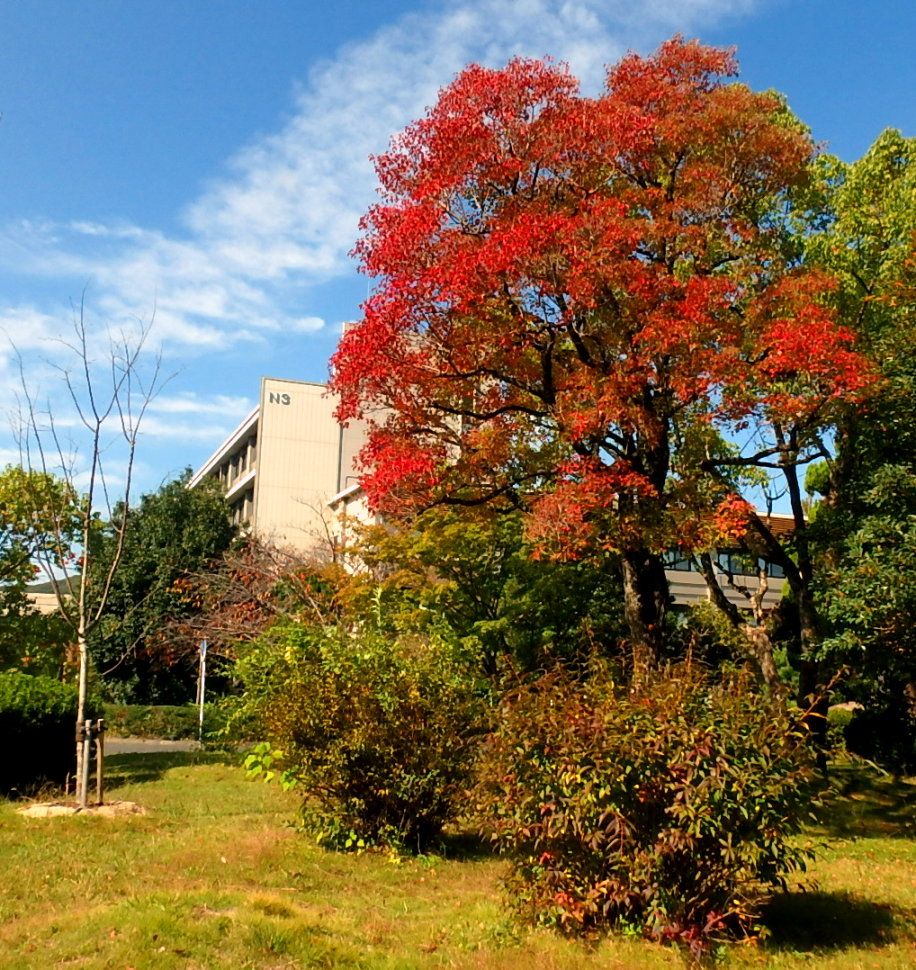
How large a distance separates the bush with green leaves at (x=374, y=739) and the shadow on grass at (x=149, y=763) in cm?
586

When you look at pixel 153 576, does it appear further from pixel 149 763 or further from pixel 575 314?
pixel 575 314

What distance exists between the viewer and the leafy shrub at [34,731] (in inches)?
474

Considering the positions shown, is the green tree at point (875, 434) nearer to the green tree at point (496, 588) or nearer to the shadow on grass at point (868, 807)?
the shadow on grass at point (868, 807)

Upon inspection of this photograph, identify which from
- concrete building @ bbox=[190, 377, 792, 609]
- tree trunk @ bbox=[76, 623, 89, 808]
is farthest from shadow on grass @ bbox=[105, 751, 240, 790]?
concrete building @ bbox=[190, 377, 792, 609]

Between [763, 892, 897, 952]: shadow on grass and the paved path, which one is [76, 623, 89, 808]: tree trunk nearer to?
[763, 892, 897, 952]: shadow on grass

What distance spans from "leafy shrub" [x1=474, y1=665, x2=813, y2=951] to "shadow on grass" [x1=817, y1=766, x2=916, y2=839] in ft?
19.0

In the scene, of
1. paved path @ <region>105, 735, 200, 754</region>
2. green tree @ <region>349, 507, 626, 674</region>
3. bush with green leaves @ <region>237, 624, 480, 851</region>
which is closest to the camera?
bush with green leaves @ <region>237, 624, 480, 851</region>

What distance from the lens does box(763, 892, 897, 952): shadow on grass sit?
6.11 metres

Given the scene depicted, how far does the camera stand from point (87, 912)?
6074 mm

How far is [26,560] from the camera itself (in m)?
16.2

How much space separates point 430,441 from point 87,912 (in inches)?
302


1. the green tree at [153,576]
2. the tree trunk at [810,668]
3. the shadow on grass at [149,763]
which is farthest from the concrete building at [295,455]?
the tree trunk at [810,668]

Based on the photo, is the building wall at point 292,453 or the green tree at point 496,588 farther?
the building wall at point 292,453

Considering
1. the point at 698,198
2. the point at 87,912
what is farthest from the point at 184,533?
the point at 87,912
